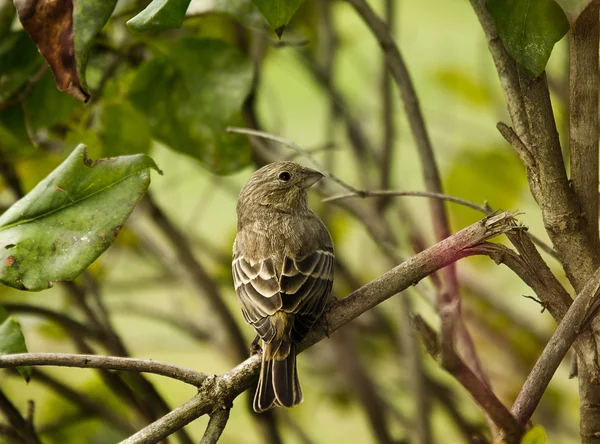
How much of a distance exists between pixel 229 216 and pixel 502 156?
3146 mm

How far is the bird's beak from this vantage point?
3740mm

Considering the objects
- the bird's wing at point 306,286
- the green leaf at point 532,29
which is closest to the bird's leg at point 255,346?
the bird's wing at point 306,286

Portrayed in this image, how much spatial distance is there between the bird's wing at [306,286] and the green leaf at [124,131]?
2.37 feet

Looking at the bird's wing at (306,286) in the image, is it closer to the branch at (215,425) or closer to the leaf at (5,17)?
the branch at (215,425)

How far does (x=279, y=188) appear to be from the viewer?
12.4 feet

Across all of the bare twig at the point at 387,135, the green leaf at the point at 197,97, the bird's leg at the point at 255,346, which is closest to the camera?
the green leaf at the point at 197,97

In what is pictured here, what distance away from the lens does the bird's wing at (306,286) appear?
276 cm

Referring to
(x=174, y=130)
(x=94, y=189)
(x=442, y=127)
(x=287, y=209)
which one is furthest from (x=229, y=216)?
(x=94, y=189)

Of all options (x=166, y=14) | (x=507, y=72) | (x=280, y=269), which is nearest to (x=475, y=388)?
(x=507, y=72)

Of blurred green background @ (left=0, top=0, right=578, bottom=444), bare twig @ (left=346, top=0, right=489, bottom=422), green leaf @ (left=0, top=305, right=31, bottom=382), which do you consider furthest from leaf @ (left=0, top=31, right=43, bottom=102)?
bare twig @ (left=346, top=0, right=489, bottom=422)

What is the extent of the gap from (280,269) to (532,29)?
1.65 m

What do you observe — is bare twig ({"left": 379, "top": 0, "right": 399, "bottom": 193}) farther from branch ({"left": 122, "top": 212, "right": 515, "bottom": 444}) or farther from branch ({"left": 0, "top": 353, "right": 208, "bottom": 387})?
branch ({"left": 0, "top": 353, "right": 208, "bottom": 387})

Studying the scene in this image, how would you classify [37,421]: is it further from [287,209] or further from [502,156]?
[502,156]

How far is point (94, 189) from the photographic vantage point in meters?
2.05
